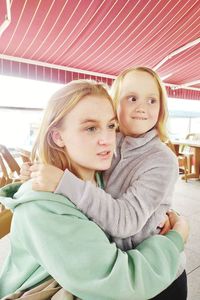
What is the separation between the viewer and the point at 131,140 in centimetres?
112

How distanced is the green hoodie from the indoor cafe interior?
1645mm

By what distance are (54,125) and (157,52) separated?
4350mm

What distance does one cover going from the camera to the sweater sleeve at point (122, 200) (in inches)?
33.4

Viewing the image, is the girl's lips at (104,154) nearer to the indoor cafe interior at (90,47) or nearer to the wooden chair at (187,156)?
the indoor cafe interior at (90,47)

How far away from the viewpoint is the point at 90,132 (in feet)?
3.00

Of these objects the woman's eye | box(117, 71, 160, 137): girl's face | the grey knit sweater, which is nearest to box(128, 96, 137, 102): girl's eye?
box(117, 71, 160, 137): girl's face

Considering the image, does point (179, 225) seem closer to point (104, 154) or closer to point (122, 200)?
point (122, 200)

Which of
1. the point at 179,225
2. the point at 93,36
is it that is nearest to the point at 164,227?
the point at 179,225

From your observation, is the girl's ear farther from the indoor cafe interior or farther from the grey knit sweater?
the indoor cafe interior

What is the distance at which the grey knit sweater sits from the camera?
0.85 meters

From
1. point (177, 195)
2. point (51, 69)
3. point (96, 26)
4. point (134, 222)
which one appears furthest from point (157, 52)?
point (134, 222)

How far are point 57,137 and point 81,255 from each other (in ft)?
1.28

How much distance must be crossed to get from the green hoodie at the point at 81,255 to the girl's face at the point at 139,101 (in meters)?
0.44

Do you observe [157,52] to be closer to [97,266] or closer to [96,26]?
[96,26]
